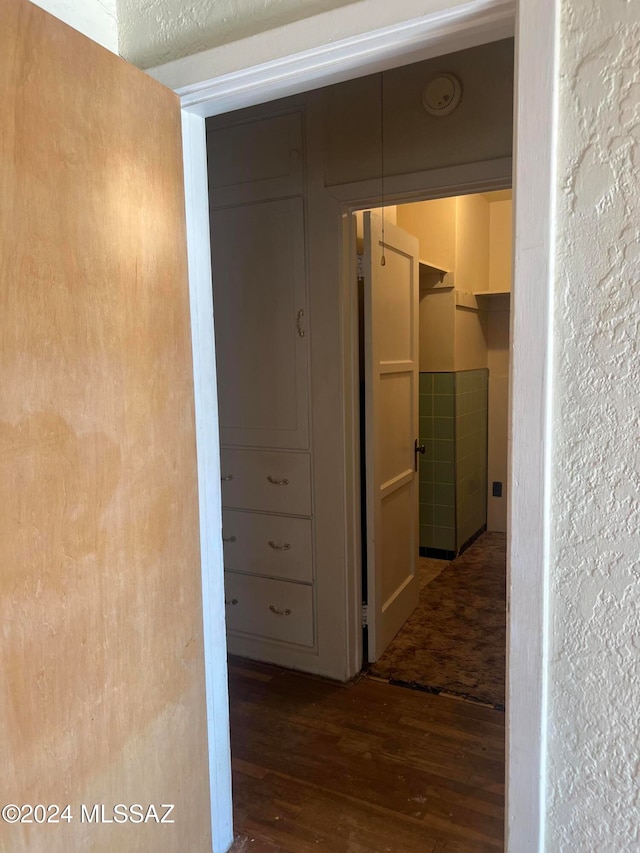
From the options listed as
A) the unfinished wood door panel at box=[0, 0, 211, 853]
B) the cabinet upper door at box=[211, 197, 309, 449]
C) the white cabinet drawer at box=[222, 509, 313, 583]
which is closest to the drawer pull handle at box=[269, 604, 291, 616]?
the white cabinet drawer at box=[222, 509, 313, 583]

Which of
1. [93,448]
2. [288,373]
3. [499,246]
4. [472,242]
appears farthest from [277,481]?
[499,246]

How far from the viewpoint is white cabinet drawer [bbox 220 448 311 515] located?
8.41ft

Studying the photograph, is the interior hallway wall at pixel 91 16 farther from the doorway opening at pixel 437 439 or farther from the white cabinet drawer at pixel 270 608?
the white cabinet drawer at pixel 270 608

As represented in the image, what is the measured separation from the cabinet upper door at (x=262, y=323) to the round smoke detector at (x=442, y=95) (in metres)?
0.63

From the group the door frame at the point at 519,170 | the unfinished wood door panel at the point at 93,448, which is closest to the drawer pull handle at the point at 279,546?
the unfinished wood door panel at the point at 93,448

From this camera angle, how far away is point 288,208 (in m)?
2.46

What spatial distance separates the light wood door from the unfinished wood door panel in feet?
4.15

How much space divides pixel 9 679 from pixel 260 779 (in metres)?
1.33

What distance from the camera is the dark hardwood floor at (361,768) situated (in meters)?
1.74

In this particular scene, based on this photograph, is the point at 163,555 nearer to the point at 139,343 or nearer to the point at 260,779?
the point at 139,343

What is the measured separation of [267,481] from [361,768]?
1.20 meters

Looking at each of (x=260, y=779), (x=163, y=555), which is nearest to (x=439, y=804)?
(x=260, y=779)

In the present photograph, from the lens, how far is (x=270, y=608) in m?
2.71

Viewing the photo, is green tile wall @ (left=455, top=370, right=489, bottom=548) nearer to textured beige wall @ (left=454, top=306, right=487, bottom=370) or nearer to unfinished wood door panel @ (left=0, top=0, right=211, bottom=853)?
textured beige wall @ (left=454, top=306, right=487, bottom=370)
